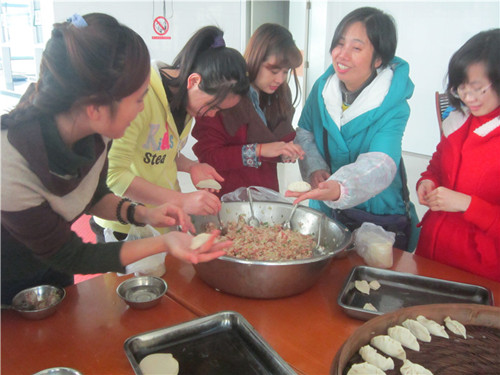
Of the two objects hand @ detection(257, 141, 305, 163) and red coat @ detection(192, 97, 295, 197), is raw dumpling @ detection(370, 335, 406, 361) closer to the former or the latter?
hand @ detection(257, 141, 305, 163)

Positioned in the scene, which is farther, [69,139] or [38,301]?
[38,301]

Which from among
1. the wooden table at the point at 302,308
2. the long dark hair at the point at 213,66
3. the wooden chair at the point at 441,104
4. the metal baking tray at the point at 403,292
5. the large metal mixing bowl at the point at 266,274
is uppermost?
the long dark hair at the point at 213,66

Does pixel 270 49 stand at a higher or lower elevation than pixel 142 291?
higher

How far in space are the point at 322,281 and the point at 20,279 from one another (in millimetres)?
998

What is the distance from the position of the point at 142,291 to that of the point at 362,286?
730 mm

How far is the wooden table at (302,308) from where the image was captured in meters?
1.10

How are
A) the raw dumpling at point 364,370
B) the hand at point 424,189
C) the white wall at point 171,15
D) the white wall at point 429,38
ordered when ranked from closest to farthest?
the raw dumpling at point 364,370, the hand at point 424,189, the white wall at point 429,38, the white wall at point 171,15

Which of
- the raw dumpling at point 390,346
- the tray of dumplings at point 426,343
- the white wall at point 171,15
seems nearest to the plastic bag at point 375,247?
the tray of dumplings at point 426,343

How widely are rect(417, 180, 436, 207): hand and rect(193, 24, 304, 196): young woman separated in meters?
0.55

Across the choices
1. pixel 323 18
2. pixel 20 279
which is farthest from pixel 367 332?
pixel 323 18

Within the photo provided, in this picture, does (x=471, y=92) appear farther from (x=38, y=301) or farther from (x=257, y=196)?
(x=38, y=301)

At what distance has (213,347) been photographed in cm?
107

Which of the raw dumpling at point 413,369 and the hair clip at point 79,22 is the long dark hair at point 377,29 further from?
the raw dumpling at point 413,369

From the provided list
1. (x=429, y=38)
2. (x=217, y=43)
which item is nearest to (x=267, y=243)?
(x=217, y=43)
